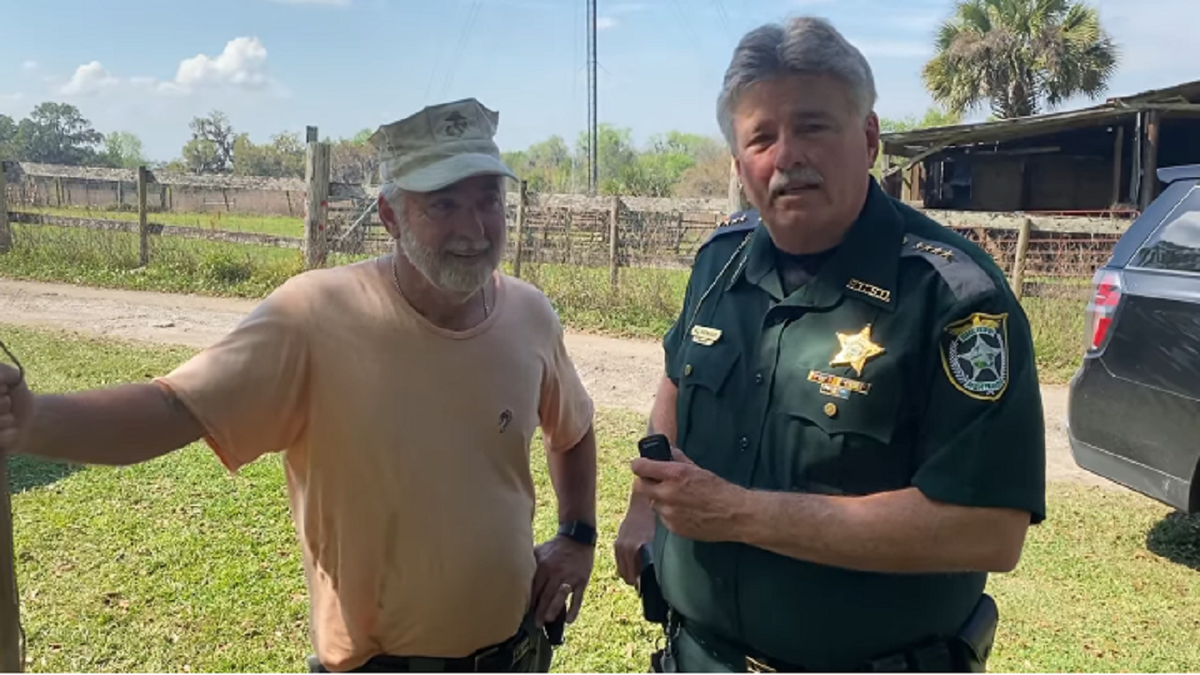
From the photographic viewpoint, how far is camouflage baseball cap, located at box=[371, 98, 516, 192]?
1.99 metres

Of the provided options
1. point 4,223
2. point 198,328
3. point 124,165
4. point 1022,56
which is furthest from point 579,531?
point 124,165

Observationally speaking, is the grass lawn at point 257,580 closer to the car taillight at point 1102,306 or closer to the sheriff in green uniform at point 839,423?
the car taillight at point 1102,306

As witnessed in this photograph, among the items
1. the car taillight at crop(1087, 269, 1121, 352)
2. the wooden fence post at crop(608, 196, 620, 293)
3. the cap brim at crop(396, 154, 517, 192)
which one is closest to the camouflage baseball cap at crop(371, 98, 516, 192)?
the cap brim at crop(396, 154, 517, 192)

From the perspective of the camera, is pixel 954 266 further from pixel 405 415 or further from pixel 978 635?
pixel 405 415

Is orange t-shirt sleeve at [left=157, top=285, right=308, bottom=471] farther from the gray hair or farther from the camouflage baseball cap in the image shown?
the gray hair

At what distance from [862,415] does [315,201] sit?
39.1 feet

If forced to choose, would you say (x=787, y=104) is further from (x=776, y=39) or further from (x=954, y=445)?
(x=954, y=445)

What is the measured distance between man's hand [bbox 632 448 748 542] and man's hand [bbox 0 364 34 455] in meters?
1.09

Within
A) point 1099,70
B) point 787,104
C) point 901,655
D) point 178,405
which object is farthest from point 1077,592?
point 1099,70

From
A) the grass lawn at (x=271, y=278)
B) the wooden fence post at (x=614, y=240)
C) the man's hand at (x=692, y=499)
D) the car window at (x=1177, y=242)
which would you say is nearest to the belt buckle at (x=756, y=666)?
the man's hand at (x=692, y=499)

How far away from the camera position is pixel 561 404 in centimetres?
233

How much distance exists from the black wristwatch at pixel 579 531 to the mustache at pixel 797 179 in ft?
3.57

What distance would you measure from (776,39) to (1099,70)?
29.7m

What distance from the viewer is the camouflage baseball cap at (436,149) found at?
1.99m
